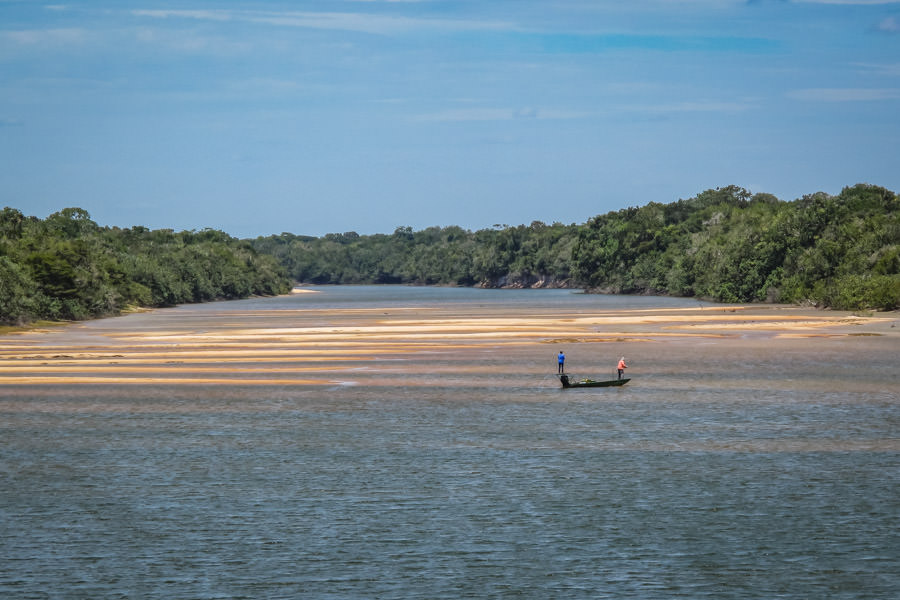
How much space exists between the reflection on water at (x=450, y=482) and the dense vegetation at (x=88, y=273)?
1493 inches

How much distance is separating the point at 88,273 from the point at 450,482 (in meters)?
85.2

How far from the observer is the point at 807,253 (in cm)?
11306

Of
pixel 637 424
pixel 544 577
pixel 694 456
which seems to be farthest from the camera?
pixel 637 424

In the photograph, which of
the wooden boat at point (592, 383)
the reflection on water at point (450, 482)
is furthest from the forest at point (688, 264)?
the wooden boat at point (592, 383)

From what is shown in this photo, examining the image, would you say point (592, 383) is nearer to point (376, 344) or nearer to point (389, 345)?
point (389, 345)

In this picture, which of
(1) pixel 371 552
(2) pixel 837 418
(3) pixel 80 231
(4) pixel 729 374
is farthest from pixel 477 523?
(3) pixel 80 231

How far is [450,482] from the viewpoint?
2609cm

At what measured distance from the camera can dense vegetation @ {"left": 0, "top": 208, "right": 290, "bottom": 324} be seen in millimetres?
89375

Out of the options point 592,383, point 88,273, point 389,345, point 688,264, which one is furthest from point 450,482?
point 688,264

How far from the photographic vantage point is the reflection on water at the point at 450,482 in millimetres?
19062

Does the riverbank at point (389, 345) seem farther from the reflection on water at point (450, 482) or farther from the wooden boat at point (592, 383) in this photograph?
the wooden boat at point (592, 383)

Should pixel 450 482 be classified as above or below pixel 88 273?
below

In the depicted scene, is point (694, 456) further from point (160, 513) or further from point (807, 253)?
point (807, 253)

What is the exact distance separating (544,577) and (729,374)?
32.2 m
